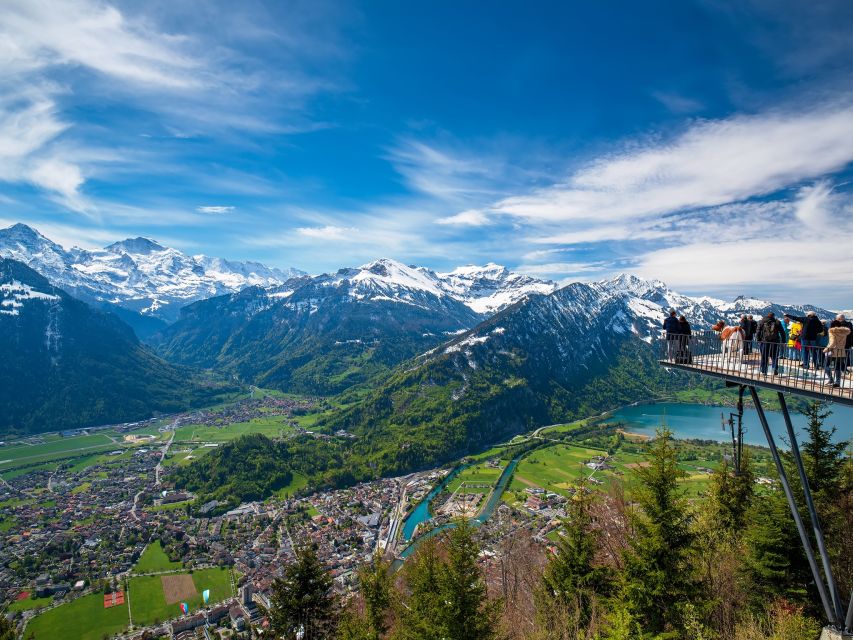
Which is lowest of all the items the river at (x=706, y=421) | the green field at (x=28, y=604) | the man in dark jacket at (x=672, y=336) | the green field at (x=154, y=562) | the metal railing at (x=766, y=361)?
the green field at (x=28, y=604)

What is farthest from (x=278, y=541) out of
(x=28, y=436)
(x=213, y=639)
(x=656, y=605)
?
(x=28, y=436)

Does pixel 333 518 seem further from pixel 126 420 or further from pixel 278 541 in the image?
pixel 126 420

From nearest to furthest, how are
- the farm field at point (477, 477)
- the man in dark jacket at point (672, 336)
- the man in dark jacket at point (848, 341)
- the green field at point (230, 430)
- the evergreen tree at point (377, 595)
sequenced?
the man in dark jacket at point (848, 341) → the man in dark jacket at point (672, 336) → the evergreen tree at point (377, 595) → the farm field at point (477, 477) → the green field at point (230, 430)

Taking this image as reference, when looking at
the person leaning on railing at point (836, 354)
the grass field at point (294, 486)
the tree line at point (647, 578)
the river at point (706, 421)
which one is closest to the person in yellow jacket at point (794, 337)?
the person leaning on railing at point (836, 354)

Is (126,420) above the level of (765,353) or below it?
below

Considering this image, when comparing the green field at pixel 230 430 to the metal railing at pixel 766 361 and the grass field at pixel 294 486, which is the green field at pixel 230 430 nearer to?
the grass field at pixel 294 486

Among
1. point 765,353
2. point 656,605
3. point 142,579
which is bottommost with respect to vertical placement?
point 142,579

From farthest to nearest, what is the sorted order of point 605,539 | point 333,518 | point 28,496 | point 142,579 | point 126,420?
point 126,420, point 28,496, point 333,518, point 142,579, point 605,539
